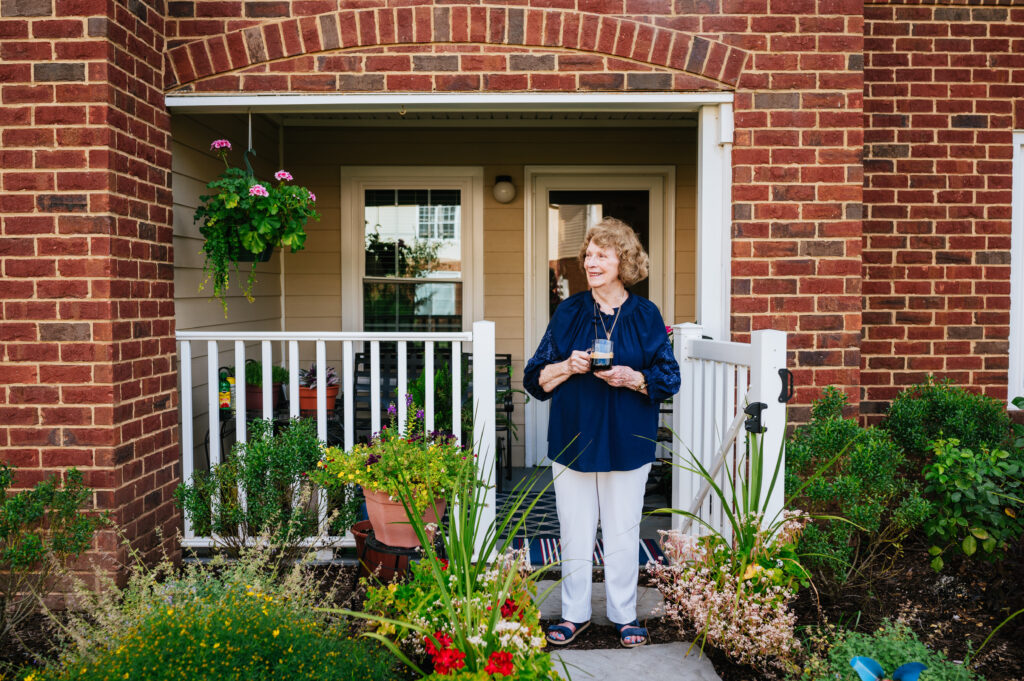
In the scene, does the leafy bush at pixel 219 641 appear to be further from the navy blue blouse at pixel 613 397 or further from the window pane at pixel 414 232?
the window pane at pixel 414 232

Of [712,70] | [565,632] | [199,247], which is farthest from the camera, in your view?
Answer: [199,247]

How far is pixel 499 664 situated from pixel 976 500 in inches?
93.7

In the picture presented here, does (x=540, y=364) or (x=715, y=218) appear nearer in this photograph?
(x=540, y=364)

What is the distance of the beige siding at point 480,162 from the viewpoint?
615 cm

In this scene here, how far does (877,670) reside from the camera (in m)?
2.35

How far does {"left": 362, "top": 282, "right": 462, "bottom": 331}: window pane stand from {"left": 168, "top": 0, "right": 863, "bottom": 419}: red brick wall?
2.53m

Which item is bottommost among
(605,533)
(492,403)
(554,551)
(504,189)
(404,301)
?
(554,551)

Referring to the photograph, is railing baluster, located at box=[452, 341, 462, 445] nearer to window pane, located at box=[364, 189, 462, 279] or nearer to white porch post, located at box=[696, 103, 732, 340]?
white porch post, located at box=[696, 103, 732, 340]

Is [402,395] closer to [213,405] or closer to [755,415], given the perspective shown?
[213,405]

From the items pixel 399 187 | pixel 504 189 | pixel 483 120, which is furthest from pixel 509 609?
pixel 399 187

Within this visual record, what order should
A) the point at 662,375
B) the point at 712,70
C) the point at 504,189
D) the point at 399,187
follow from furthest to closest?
the point at 399,187
the point at 504,189
the point at 712,70
the point at 662,375

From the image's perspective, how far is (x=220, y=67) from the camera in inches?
152

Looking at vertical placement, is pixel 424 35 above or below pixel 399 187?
above

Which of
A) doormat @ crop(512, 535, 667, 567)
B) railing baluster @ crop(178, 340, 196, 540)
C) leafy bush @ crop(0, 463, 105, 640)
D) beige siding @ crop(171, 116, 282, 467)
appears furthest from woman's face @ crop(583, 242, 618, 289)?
beige siding @ crop(171, 116, 282, 467)
